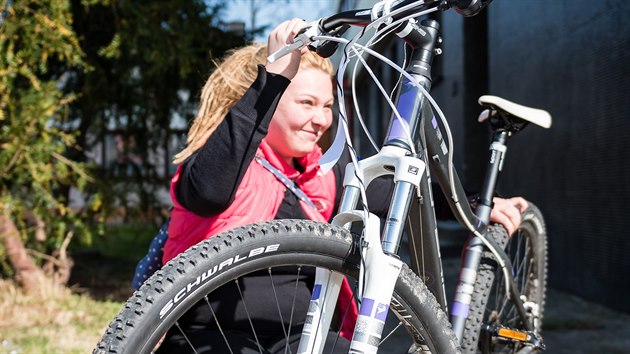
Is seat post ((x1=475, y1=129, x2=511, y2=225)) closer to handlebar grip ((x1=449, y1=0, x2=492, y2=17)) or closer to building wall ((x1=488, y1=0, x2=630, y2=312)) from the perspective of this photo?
handlebar grip ((x1=449, y1=0, x2=492, y2=17))

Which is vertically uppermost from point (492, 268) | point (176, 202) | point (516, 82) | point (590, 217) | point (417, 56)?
point (516, 82)

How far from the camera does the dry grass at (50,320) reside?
4.01 meters

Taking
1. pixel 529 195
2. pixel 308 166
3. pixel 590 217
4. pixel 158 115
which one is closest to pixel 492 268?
→ pixel 308 166

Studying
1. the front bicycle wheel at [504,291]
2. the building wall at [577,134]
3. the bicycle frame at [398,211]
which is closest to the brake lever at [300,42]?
the bicycle frame at [398,211]

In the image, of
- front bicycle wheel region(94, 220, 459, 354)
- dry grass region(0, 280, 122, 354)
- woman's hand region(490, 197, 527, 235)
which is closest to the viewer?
front bicycle wheel region(94, 220, 459, 354)

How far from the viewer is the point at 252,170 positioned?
1980mm

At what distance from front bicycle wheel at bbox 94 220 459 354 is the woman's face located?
342 millimetres

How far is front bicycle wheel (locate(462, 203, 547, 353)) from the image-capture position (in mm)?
2482

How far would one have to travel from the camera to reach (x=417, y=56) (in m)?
1.81

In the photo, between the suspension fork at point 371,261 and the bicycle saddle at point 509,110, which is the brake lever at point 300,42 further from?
the bicycle saddle at point 509,110

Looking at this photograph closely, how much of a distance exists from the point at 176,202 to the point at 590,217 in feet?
13.9

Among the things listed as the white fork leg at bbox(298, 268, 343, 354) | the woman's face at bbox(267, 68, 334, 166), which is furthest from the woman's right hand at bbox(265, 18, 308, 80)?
the white fork leg at bbox(298, 268, 343, 354)

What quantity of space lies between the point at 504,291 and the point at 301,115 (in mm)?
1239

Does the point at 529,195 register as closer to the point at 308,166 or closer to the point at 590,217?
the point at 590,217
